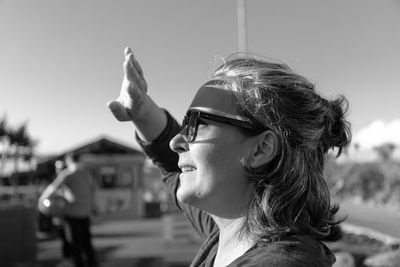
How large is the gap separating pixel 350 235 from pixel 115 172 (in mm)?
9586

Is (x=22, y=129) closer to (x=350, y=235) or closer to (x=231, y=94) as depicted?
(x=350, y=235)

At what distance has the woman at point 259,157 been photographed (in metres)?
1.32

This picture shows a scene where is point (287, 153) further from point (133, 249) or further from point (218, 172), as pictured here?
point (133, 249)

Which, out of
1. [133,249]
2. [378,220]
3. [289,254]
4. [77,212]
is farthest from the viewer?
[378,220]

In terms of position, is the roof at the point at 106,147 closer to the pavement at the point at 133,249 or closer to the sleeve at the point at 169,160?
the pavement at the point at 133,249

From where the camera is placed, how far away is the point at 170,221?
369 inches

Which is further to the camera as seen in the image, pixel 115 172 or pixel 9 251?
pixel 115 172

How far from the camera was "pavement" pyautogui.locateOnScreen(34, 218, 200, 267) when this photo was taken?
7.28 metres

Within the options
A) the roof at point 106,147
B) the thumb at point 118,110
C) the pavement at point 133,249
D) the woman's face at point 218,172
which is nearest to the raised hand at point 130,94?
the thumb at point 118,110

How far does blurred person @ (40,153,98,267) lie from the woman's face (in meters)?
4.67

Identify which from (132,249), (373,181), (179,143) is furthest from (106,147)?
(179,143)

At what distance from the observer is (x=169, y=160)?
2.00 m

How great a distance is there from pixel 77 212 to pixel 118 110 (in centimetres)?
439

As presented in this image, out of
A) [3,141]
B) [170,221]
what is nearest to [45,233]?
[170,221]
